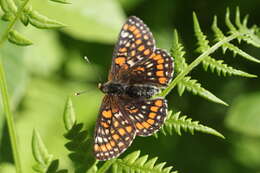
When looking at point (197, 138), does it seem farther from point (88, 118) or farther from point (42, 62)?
point (42, 62)

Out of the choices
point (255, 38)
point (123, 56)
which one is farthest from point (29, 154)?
point (255, 38)

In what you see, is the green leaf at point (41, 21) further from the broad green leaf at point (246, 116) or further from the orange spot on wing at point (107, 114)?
the broad green leaf at point (246, 116)

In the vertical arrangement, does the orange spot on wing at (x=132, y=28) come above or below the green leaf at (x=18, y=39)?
above

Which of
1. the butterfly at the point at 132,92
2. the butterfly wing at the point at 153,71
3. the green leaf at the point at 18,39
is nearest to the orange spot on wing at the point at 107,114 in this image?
the butterfly at the point at 132,92

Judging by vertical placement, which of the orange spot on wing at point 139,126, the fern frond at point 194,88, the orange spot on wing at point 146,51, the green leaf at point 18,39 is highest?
the green leaf at point 18,39

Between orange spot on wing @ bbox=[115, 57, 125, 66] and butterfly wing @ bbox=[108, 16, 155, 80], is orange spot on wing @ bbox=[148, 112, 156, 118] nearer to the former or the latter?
butterfly wing @ bbox=[108, 16, 155, 80]

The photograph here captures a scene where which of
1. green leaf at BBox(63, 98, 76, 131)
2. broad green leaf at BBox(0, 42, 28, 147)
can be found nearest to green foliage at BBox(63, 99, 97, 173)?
green leaf at BBox(63, 98, 76, 131)

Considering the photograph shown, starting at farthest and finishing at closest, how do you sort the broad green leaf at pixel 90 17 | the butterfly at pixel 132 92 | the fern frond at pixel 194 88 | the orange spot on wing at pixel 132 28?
the broad green leaf at pixel 90 17
the orange spot on wing at pixel 132 28
the butterfly at pixel 132 92
the fern frond at pixel 194 88
